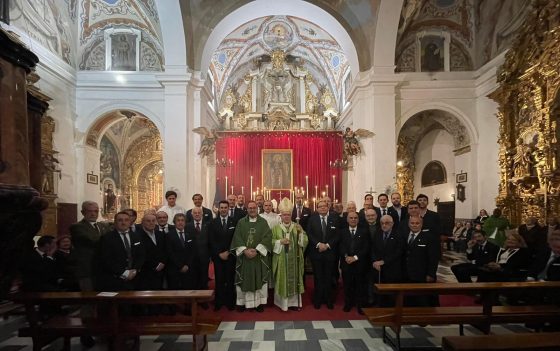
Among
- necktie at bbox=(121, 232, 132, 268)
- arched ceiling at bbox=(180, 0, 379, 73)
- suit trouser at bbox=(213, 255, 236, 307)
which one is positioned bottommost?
suit trouser at bbox=(213, 255, 236, 307)

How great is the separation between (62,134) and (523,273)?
11.7m

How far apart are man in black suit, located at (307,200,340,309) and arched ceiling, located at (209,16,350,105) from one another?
1159 centimetres

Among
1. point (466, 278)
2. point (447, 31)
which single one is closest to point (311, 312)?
point (466, 278)

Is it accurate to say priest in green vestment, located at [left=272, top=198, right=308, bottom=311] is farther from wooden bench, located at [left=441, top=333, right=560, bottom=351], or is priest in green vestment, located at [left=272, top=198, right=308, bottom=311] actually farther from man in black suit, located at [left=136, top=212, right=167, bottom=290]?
wooden bench, located at [left=441, top=333, right=560, bottom=351]

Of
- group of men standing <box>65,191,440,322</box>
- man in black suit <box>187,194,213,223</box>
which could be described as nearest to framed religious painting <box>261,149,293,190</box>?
man in black suit <box>187,194,213,223</box>

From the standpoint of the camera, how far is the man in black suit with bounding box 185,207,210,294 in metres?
5.50

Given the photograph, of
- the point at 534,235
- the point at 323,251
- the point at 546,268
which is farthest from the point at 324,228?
the point at 534,235

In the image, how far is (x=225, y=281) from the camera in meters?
5.70

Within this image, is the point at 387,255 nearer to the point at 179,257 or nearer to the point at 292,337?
the point at 292,337

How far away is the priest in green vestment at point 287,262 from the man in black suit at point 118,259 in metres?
2.16

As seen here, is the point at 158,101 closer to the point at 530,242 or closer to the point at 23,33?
the point at 23,33

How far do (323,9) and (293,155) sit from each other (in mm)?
7119

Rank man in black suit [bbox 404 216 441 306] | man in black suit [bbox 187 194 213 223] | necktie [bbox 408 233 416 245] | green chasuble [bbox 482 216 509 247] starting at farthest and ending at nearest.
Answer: green chasuble [bbox 482 216 509 247] < man in black suit [bbox 187 194 213 223] < necktie [bbox 408 233 416 245] < man in black suit [bbox 404 216 441 306]

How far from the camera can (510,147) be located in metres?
9.52
